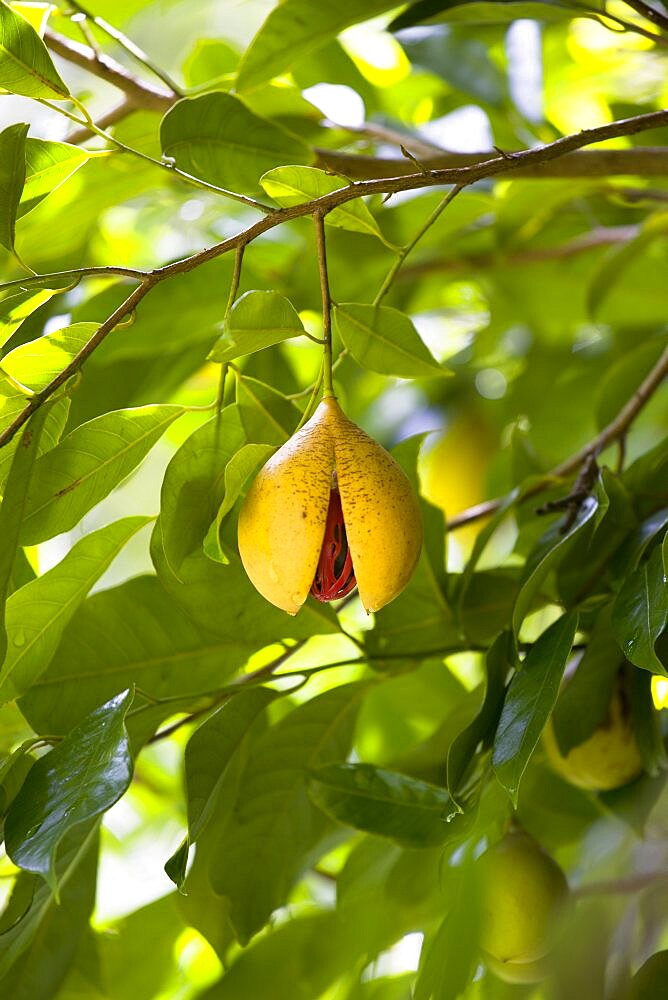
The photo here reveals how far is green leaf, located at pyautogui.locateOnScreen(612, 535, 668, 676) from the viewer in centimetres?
38

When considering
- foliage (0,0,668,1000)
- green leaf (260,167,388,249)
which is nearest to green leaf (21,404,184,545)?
foliage (0,0,668,1000)

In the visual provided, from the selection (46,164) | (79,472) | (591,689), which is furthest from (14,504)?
(591,689)

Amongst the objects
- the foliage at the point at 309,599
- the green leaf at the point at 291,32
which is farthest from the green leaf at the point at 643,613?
the green leaf at the point at 291,32

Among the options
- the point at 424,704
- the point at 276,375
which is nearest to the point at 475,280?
the point at 276,375

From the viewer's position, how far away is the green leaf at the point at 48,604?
1.43ft

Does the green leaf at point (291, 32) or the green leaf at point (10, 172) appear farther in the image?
the green leaf at point (291, 32)

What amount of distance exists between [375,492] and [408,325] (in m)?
0.10

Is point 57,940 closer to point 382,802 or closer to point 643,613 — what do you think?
point 382,802

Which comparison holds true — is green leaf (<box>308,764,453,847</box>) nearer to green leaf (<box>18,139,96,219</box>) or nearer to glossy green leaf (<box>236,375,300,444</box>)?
glossy green leaf (<box>236,375,300,444</box>)

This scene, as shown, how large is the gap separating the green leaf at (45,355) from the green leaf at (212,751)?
154 millimetres

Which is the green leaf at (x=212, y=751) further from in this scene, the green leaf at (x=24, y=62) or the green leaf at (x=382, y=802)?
the green leaf at (x=24, y=62)

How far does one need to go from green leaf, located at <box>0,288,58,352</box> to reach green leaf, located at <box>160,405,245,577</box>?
3.0 inches

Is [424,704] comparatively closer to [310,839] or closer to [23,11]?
[310,839]

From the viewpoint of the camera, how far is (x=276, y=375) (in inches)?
30.9
